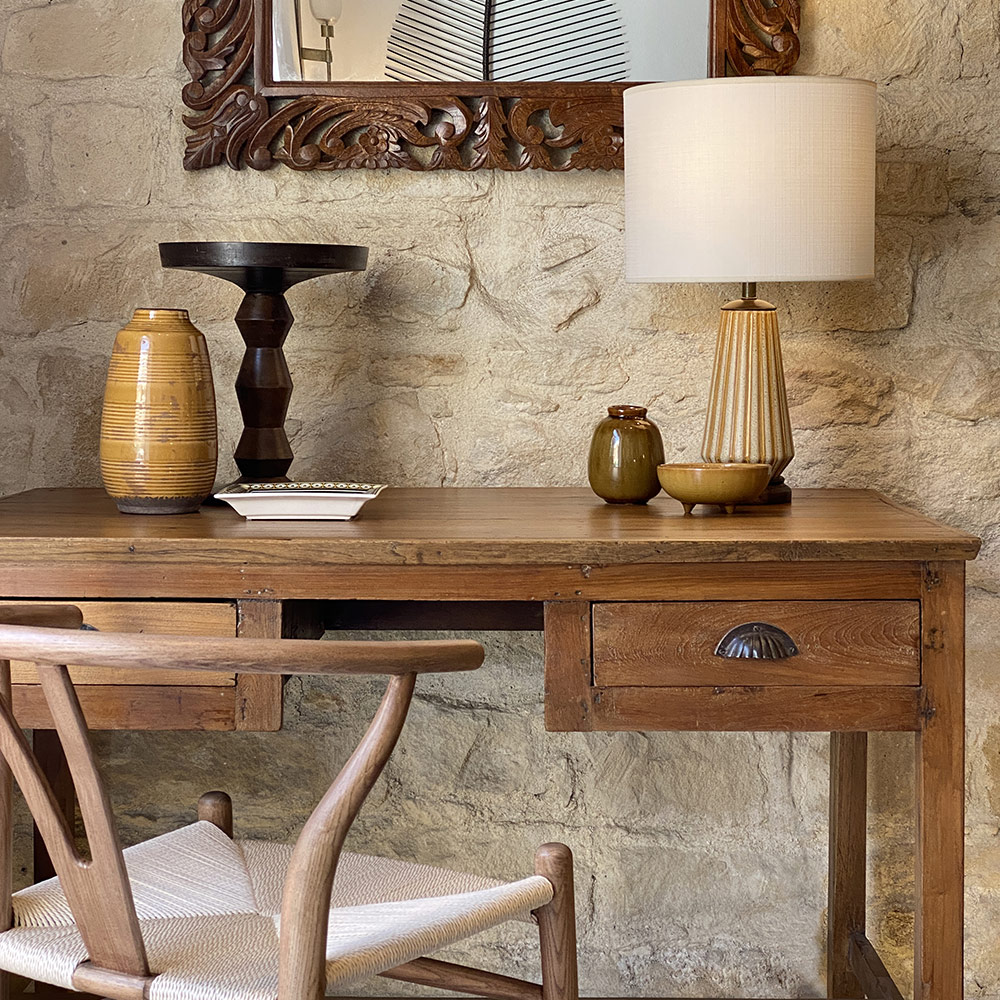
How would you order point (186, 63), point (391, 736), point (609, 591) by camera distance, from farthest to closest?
point (186, 63), point (609, 591), point (391, 736)

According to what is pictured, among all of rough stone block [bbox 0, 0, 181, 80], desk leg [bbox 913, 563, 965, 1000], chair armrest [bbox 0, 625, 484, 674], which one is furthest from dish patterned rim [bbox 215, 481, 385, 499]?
rough stone block [bbox 0, 0, 181, 80]

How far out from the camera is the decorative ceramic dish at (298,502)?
165 centimetres

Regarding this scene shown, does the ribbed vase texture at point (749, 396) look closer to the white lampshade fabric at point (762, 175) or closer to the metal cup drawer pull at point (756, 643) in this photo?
the white lampshade fabric at point (762, 175)

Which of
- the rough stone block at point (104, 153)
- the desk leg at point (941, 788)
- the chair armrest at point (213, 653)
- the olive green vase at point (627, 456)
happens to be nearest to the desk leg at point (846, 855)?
the desk leg at point (941, 788)

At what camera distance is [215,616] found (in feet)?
5.06

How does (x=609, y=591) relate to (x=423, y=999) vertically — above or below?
above

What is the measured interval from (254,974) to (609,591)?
23.7 inches

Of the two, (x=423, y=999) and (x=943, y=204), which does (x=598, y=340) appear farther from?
(x=423, y=999)

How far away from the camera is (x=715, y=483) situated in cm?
167

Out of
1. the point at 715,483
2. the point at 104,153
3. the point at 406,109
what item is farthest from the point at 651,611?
the point at 104,153

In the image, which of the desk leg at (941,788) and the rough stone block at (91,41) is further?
the rough stone block at (91,41)

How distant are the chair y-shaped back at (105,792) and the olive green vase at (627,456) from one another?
705 millimetres

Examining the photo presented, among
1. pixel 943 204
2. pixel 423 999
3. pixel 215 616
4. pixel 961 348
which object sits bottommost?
pixel 423 999

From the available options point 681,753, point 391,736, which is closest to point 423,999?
point 681,753
